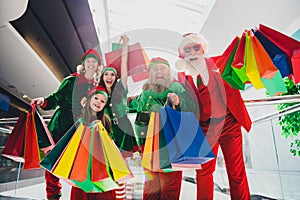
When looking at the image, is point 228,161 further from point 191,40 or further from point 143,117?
point 191,40

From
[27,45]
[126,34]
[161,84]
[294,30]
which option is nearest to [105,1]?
[27,45]

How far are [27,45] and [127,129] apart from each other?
0.85m

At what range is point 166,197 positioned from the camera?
71 centimetres

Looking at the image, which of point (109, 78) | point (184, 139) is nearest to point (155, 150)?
point (184, 139)

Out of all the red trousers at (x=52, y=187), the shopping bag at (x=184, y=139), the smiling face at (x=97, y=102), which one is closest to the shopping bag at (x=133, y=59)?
the smiling face at (x=97, y=102)

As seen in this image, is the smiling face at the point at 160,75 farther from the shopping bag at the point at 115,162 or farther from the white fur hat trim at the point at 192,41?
the shopping bag at the point at 115,162

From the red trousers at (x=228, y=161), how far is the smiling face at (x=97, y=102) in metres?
0.37

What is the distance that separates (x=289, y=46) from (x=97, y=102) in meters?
0.66

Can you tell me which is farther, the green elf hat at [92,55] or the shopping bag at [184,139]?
the green elf hat at [92,55]

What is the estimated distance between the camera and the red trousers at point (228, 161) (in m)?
0.72

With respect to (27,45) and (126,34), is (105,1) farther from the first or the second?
(126,34)

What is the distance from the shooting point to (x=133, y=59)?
845 millimetres

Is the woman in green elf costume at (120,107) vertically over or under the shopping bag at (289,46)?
under

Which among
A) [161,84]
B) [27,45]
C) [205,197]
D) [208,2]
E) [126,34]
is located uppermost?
[208,2]
